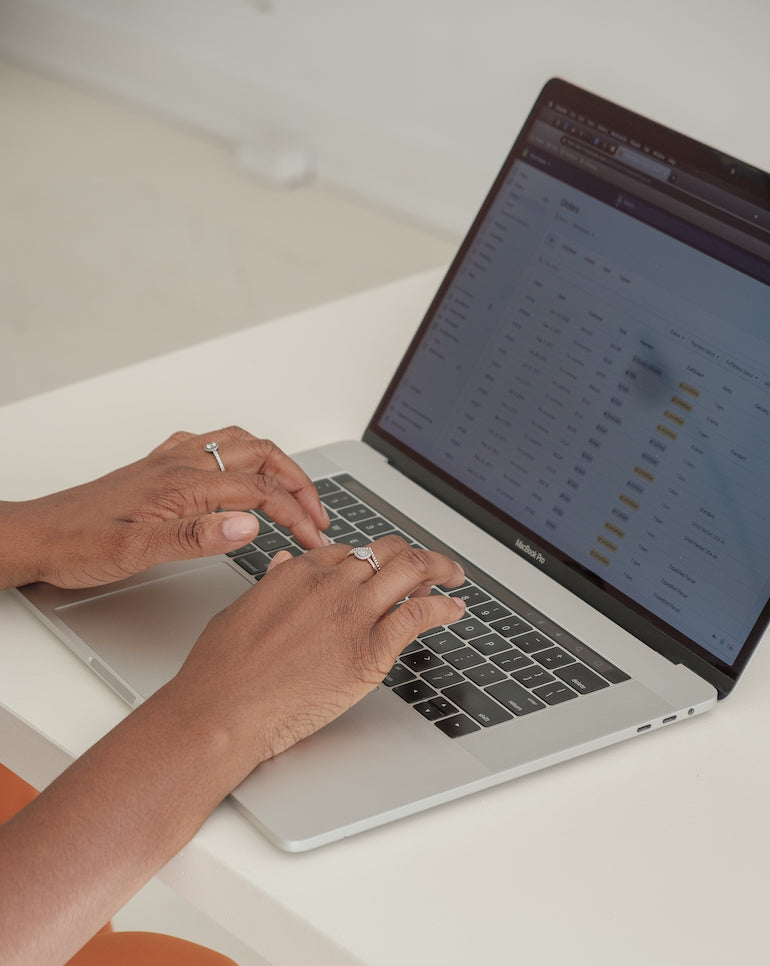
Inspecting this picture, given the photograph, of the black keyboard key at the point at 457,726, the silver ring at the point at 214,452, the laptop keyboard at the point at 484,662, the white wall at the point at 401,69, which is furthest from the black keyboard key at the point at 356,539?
the white wall at the point at 401,69

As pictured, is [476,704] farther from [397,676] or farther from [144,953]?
[144,953]

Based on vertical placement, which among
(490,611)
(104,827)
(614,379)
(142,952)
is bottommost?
(142,952)

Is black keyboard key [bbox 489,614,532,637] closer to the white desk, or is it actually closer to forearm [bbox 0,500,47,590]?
the white desk

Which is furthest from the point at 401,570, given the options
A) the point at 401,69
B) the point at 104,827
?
the point at 401,69

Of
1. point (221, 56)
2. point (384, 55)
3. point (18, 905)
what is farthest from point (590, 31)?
point (18, 905)

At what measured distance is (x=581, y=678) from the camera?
0.81 metres

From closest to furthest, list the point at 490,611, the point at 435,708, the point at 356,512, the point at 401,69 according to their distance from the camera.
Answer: the point at 435,708 < the point at 490,611 < the point at 356,512 < the point at 401,69

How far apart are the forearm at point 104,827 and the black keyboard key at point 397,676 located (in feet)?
0.46

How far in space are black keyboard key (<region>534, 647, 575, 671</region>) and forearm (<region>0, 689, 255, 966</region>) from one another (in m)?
0.24

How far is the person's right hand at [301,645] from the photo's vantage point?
2.32 ft

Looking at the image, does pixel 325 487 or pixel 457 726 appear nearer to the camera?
pixel 457 726

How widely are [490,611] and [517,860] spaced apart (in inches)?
8.9

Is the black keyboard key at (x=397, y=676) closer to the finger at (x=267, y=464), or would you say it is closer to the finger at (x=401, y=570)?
the finger at (x=401, y=570)

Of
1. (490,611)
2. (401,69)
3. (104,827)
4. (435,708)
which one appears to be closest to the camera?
(104,827)
